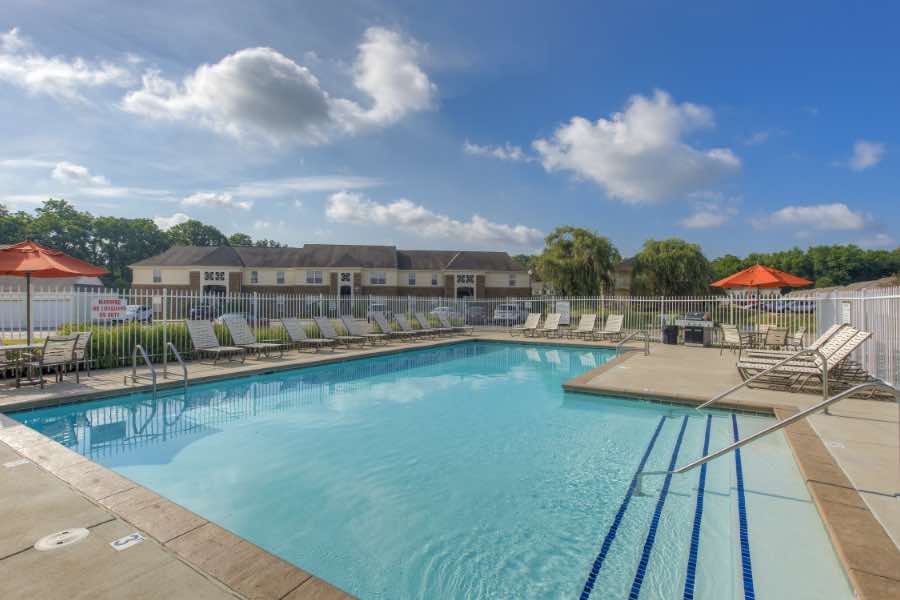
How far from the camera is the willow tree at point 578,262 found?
3281 centimetres

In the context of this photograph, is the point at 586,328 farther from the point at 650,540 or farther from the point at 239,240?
the point at 239,240

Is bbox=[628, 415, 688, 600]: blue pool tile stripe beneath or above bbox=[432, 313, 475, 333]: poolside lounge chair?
beneath

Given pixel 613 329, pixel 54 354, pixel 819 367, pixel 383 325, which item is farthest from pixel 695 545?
pixel 613 329

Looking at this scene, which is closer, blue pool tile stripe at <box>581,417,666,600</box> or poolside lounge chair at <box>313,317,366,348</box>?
blue pool tile stripe at <box>581,417,666,600</box>

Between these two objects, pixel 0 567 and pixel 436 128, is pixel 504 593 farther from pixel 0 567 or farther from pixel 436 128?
pixel 436 128

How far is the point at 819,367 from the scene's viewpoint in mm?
7816

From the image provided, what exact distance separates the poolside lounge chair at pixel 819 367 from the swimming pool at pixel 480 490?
1812mm

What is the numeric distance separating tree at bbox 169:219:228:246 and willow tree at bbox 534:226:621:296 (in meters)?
61.4

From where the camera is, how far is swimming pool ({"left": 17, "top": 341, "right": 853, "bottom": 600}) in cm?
333

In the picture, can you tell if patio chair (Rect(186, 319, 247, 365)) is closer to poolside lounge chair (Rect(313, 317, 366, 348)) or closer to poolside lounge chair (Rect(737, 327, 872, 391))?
poolside lounge chair (Rect(313, 317, 366, 348))

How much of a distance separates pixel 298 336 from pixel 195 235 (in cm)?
7155

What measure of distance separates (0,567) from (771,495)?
5.92 meters

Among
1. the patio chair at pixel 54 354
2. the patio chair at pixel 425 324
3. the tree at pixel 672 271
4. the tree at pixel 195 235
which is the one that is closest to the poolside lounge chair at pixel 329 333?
the patio chair at pixel 425 324

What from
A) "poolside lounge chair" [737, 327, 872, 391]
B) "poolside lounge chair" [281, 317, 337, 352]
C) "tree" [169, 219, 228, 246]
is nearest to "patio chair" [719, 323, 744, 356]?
"poolside lounge chair" [737, 327, 872, 391]
